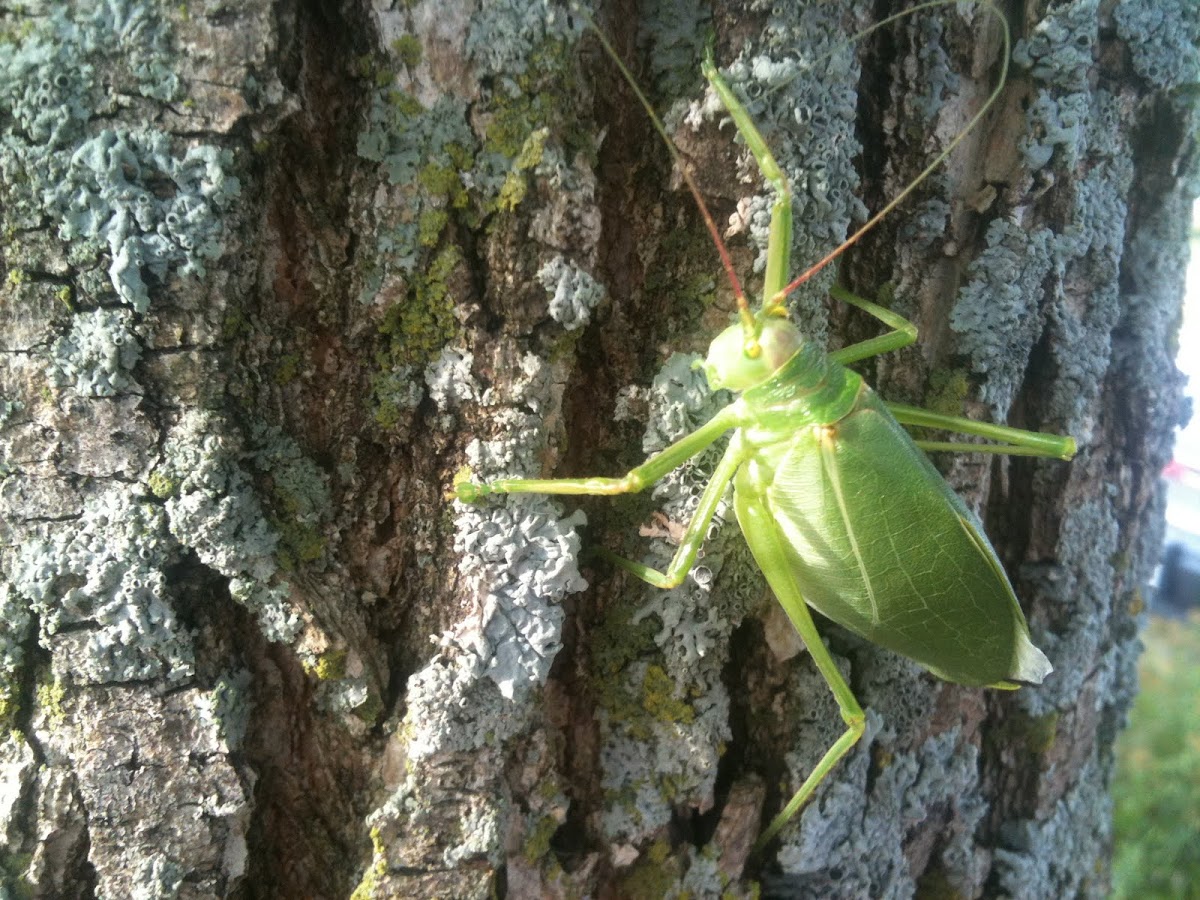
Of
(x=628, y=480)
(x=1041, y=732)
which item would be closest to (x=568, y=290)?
(x=628, y=480)

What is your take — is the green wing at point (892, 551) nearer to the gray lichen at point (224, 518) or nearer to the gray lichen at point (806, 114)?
the gray lichen at point (806, 114)

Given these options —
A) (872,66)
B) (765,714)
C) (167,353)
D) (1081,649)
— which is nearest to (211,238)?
(167,353)

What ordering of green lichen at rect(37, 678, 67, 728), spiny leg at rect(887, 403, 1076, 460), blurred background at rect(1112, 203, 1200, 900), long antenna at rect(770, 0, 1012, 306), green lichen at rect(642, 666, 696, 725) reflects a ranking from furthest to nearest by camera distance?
blurred background at rect(1112, 203, 1200, 900) < spiny leg at rect(887, 403, 1076, 460) < green lichen at rect(642, 666, 696, 725) < long antenna at rect(770, 0, 1012, 306) < green lichen at rect(37, 678, 67, 728)

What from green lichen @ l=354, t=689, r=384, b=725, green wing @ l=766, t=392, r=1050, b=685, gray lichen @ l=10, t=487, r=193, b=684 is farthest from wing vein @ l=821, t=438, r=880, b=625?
gray lichen @ l=10, t=487, r=193, b=684

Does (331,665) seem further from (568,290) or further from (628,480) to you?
(568,290)

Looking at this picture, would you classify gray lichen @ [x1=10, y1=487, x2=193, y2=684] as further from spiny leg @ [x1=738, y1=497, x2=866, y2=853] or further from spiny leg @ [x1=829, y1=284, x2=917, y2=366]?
spiny leg @ [x1=829, y1=284, x2=917, y2=366]

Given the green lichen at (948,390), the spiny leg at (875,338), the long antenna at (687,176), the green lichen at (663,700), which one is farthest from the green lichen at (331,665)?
the green lichen at (948,390)

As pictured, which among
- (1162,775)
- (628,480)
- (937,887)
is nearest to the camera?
(628,480)
